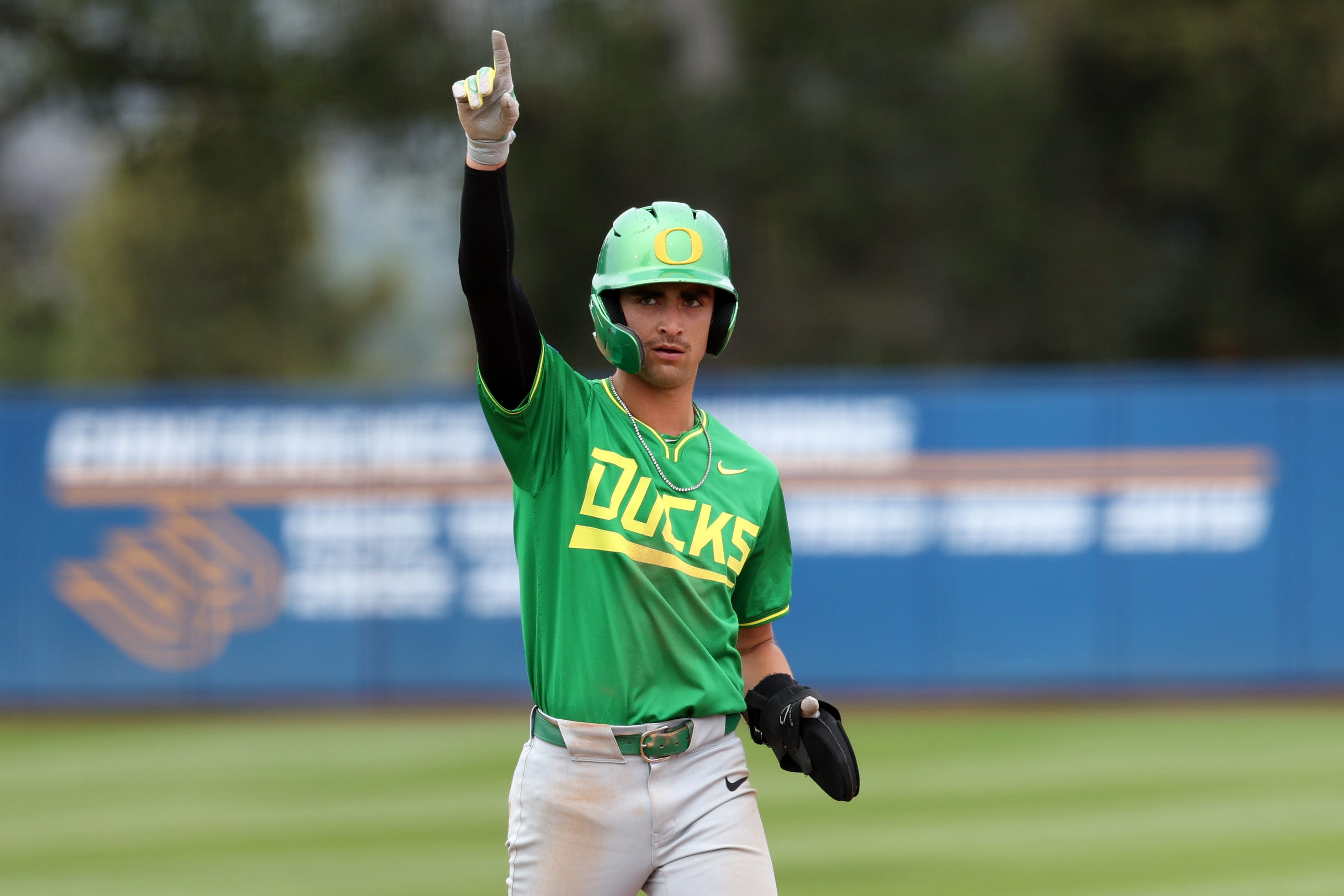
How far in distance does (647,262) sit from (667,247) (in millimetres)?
58

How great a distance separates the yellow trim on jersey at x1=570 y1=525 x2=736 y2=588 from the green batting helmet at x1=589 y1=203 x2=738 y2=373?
391 millimetres

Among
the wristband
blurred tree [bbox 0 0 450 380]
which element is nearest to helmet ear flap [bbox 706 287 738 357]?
the wristband

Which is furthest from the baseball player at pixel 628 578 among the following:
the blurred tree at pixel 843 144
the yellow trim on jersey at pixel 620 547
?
the blurred tree at pixel 843 144

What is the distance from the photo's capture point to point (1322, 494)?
45.8ft

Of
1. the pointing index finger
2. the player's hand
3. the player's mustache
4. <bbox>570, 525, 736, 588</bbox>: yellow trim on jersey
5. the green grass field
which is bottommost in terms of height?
the green grass field

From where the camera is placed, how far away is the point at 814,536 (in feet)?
46.2

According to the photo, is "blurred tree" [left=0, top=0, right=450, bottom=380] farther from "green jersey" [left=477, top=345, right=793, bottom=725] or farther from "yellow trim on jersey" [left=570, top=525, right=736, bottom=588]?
"yellow trim on jersey" [left=570, top=525, right=736, bottom=588]

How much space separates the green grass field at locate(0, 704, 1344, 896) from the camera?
8008 millimetres

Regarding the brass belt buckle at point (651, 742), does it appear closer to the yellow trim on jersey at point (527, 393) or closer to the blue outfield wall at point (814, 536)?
the yellow trim on jersey at point (527, 393)

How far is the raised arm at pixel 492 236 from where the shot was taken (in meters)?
3.62

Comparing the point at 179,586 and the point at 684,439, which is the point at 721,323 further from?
the point at 179,586

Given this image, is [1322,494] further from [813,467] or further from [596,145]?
[596,145]

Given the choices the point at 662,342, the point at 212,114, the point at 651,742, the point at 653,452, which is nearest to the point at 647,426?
the point at 653,452

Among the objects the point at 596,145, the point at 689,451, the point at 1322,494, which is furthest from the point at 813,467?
the point at 596,145
